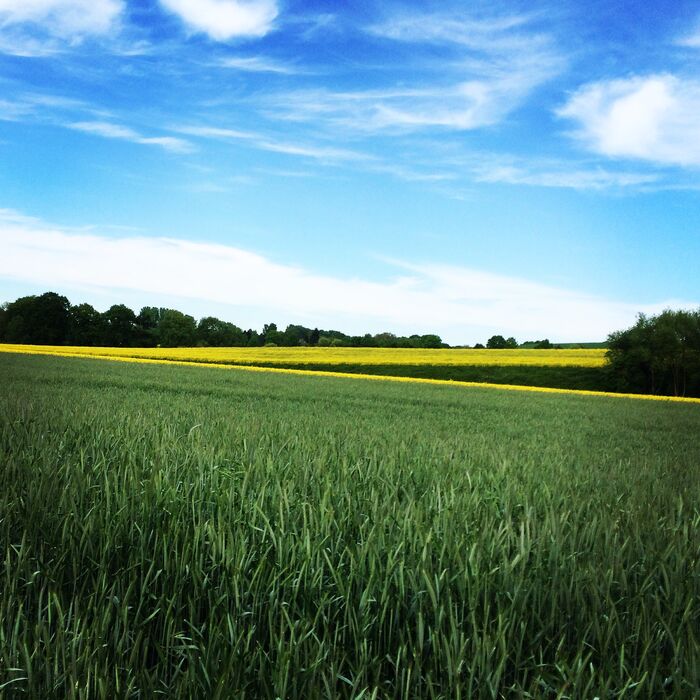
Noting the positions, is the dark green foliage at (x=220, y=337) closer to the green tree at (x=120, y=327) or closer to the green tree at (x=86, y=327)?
the green tree at (x=120, y=327)

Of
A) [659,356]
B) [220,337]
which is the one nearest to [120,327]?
[220,337]

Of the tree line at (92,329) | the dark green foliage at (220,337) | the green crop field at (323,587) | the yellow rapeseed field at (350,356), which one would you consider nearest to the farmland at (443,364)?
the yellow rapeseed field at (350,356)

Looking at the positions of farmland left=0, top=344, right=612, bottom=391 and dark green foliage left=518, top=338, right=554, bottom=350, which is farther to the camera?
dark green foliage left=518, top=338, right=554, bottom=350

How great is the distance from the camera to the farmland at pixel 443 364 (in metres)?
53.6

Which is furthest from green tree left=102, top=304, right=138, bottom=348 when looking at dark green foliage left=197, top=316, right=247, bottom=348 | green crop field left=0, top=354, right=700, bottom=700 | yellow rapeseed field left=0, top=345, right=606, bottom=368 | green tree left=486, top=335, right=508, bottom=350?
green crop field left=0, top=354, right=700, bottom=700

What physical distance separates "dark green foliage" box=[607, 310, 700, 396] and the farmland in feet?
6.81

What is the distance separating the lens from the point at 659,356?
59.7 metres

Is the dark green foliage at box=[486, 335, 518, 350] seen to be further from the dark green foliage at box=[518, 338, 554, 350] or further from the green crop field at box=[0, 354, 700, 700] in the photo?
the green crop field at box=[0, 354, 700, 700]

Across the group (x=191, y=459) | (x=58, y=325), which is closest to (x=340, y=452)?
(x=191, y=459)

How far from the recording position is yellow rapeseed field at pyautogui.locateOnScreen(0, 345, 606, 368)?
56.3 metres

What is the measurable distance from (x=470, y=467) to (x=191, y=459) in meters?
2.18

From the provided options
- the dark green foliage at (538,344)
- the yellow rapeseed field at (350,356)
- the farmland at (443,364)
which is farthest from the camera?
the dark green foliage at (538,344)

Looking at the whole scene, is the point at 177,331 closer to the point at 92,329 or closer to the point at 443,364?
the point at 92,329

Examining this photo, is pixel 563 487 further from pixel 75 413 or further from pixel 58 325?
pixel 58 325
